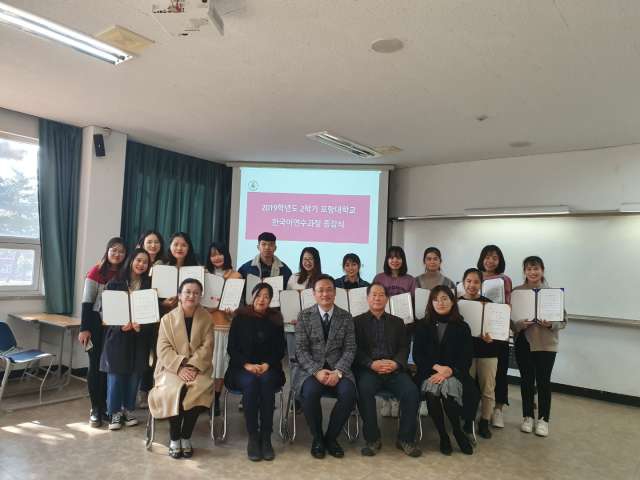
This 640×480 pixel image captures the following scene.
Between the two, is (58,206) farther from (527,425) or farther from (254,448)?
(527,425)

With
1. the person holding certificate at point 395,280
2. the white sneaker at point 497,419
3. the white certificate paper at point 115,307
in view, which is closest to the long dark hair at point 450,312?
the person holding certificate at point 395,280

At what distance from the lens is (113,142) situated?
526cm

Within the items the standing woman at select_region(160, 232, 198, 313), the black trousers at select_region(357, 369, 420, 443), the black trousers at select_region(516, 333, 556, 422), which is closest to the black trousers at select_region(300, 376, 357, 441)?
the black trousers at select_region(357, 369, 420, 443)

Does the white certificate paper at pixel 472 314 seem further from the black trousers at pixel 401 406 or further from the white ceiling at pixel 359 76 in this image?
the white ceiling at pixel 359 76

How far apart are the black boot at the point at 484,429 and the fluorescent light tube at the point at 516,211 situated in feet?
8.87

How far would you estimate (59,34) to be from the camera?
2.96 m

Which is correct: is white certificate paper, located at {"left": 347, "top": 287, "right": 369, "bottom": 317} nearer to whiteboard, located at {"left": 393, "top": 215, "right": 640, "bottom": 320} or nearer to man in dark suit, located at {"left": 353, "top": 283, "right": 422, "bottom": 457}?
man in dark suit, located at {"left": 353, "top": 283, "right": 422, "bottom": 457}

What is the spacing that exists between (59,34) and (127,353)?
2231 millimetres

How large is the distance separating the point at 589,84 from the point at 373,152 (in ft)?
A: 8.24

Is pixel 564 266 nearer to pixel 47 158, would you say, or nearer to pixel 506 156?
pixel 506 156

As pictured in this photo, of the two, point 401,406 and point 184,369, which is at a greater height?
point 184,369

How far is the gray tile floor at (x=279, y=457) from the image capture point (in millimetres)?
2809

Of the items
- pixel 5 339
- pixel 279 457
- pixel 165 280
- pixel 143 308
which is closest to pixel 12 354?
pixel 5 339

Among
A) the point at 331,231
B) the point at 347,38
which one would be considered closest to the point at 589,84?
the point at 347,38
